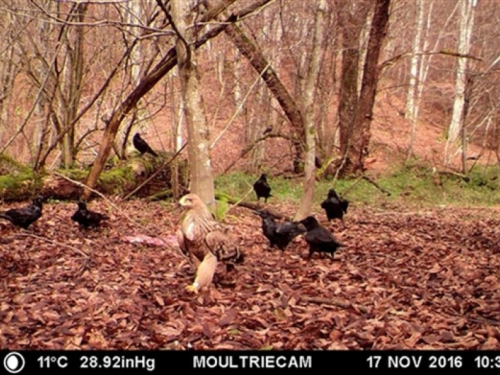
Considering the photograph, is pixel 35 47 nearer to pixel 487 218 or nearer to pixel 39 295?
pixel 39 295

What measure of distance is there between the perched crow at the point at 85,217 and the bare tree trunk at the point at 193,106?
305 centimetres

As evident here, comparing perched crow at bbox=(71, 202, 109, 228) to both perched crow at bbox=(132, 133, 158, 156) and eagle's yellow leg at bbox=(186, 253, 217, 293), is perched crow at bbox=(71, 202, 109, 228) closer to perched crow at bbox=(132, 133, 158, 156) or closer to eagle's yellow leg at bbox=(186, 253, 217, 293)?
eagle's yellow leg at bbox=(186, 253, 217, 293)

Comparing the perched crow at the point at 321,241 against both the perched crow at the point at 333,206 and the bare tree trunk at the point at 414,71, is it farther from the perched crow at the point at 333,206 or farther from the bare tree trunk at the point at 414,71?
the bare tree trunk at the point at 414,71

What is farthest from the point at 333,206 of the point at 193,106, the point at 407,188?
the point at 407,188

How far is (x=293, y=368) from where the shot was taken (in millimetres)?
3801

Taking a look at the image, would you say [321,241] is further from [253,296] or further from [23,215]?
[23,215]

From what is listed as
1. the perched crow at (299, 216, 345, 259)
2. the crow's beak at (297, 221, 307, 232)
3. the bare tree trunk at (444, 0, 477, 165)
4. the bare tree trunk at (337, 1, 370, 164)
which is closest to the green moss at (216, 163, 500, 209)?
the bare tree trunk at (337, 1, 370, 164)

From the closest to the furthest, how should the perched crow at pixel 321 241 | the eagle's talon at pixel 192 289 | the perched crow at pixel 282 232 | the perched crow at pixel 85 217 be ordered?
1. the eagle's talon at pixel 192 289
2. the perched crow at pixel 321 241
3. the perched crow at pixel 282 232
4. the perched crow at pixel 85 217

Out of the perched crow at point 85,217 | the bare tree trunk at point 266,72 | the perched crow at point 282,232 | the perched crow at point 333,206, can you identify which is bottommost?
the perched crow at point 282,232

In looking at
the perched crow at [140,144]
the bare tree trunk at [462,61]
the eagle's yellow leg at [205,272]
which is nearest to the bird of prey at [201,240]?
the eagle's yellow leg at [205,272]

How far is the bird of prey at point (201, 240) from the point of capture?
529cm

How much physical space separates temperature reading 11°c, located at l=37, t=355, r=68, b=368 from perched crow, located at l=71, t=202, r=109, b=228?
5.04m

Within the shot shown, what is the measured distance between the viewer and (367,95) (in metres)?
17.9

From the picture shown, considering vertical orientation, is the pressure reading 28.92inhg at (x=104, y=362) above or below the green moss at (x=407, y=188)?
below
